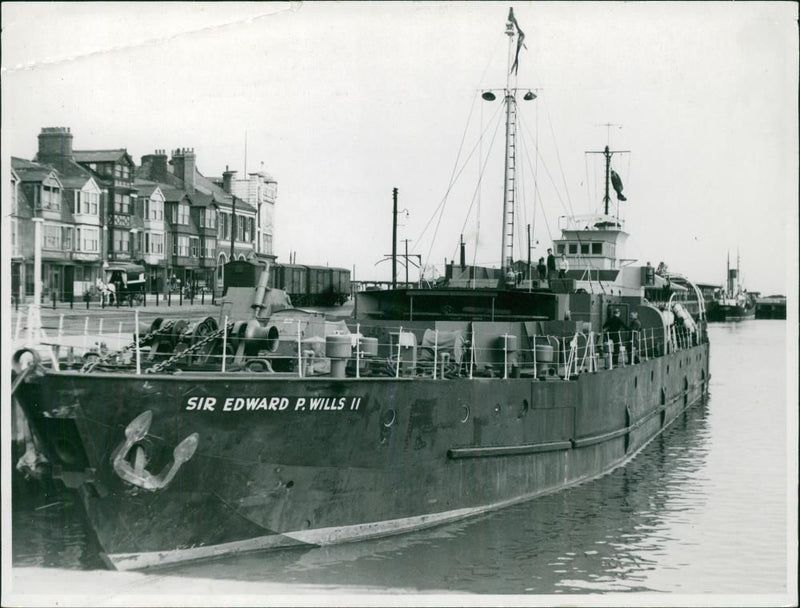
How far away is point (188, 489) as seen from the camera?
1410 centimetres

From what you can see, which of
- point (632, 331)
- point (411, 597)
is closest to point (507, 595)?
point (411, 597)

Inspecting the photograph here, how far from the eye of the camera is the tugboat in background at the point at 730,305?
366 feet

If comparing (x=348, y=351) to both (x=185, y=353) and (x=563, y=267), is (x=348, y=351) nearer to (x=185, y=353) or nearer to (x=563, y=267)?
(x=185, y=353)

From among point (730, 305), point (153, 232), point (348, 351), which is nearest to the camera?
point (348, 351)

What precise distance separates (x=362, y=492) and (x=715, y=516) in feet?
27.4

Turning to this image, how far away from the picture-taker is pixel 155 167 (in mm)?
59375

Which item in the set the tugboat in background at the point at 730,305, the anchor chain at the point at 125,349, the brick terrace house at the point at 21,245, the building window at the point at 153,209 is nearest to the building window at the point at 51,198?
the brick terrace house at the point at 21,245

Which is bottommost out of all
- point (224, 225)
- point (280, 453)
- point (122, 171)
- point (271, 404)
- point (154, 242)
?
point (280, 453)

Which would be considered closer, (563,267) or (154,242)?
(563,267)

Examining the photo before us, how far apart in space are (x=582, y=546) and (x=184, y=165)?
1924 inches

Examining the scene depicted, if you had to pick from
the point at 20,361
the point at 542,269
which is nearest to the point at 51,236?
the point at 542,269

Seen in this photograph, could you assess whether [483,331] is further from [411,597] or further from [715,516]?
[411,597]

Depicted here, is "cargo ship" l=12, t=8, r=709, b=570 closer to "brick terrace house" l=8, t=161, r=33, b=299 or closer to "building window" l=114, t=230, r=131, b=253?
"brick terrace house" l=8, t=161, r=33, b=299

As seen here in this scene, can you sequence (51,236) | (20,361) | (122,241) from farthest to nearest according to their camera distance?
1. (122,241)
2. (51,236)
3. (20,361)
